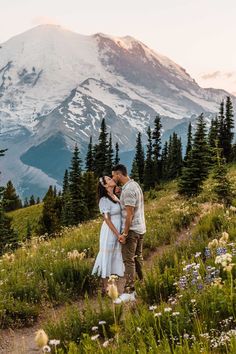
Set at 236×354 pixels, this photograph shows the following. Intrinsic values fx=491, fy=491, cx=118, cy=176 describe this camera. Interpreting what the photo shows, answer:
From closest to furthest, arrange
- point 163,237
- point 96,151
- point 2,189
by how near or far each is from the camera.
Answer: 1. point 163,237
2. point 2,189
3. point 96,151

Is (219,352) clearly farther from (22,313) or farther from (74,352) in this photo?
(22,313)

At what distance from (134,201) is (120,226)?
29.6 inches

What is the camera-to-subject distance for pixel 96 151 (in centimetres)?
9081

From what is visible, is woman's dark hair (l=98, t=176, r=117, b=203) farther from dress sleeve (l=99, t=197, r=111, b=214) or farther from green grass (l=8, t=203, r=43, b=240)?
green grass (l=8, t=203, r=43, b=240)

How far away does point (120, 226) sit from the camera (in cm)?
936

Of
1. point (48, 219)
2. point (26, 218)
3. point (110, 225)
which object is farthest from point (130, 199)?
point (26, 218)

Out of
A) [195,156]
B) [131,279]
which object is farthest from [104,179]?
[195,156]

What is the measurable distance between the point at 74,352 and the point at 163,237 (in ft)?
32.3

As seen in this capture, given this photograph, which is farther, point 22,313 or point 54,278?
point 54,278

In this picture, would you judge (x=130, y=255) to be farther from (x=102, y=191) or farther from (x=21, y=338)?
(x=21, y=338)

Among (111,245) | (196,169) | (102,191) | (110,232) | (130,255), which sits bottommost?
(196,169)

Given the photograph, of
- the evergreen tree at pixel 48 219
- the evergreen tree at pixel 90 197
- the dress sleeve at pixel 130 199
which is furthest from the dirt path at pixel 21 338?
the evergreen tree at pixel 48 219

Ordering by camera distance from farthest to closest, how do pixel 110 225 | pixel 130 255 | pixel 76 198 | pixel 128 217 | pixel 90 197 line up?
pixel 90 197 < pixel 76 198 < pixel 110 225 < pixel 130 255 < pixel 128 217

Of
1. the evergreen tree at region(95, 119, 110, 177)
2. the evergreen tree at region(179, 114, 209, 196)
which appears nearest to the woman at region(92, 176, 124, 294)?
the evergreen tree at region(179, 114, 209, 196)
